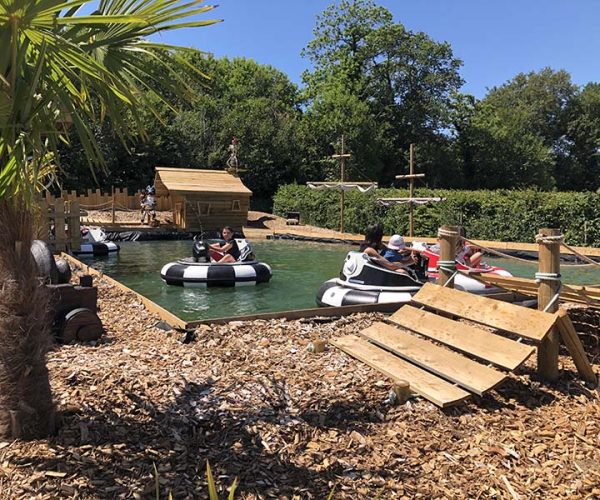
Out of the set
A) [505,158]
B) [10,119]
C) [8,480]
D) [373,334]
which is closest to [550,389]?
[373,334]

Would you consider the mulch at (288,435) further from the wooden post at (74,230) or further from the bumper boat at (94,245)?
the bumper boat at (94,245)

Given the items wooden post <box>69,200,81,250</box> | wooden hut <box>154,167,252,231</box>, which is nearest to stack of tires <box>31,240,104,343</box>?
wooden post <box>69,200,81,250</box>

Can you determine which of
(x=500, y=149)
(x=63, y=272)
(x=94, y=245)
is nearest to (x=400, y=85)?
(x=500, y=149)

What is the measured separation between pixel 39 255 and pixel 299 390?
3821 mm

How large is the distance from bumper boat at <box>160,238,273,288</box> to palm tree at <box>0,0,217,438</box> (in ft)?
31.4

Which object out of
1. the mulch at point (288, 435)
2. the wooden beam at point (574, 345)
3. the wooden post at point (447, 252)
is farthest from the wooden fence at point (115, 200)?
the wooden beam at point (574, 345)

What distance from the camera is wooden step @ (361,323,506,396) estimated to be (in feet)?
14.5

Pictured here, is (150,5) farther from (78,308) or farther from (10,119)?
(78,308)

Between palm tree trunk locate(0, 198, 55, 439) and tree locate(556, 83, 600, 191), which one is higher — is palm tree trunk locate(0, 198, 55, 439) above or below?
below

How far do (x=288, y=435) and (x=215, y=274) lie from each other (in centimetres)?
929

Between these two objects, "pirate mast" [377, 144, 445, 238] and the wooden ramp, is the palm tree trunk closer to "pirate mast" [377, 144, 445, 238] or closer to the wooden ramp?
the wooden ramp

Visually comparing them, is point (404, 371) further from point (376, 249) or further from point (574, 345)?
point (376, 249)

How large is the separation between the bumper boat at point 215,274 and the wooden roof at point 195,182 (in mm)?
13557

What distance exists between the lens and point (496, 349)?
4719 mm
